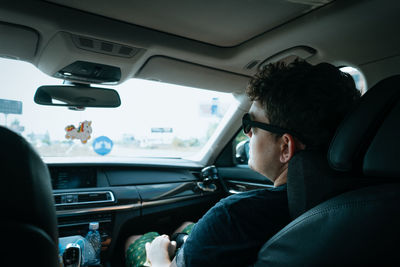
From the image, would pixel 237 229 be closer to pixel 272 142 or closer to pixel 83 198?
pixel 272 142

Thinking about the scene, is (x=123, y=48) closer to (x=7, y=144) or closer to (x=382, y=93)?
(x=7, y=144)

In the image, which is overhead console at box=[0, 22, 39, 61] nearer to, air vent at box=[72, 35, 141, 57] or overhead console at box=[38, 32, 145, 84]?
overhead console at box=[38, 32, 145, 84]

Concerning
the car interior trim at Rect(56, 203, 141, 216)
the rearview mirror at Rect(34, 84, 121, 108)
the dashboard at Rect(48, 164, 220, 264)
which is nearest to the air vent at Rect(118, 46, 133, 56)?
the rearview mirror at Rect(34, 84, 121, 108)

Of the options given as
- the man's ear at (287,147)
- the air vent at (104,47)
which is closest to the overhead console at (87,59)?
the air vent at (104,47)

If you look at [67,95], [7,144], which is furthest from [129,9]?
[7,144]

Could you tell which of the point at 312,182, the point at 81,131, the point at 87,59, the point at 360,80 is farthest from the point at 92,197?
the point at 360,80

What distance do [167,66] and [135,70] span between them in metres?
0.30

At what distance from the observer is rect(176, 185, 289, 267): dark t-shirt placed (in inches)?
49.1

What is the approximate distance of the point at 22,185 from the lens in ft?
2.53

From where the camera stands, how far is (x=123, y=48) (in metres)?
2.24

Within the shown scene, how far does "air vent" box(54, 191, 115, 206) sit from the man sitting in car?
4.91 feet

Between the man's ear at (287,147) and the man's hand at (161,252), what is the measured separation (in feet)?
3.62

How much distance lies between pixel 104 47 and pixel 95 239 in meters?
1.72

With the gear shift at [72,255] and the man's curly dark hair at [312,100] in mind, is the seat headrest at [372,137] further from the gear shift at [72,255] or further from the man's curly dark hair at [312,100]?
the gear shift at [72,255]
